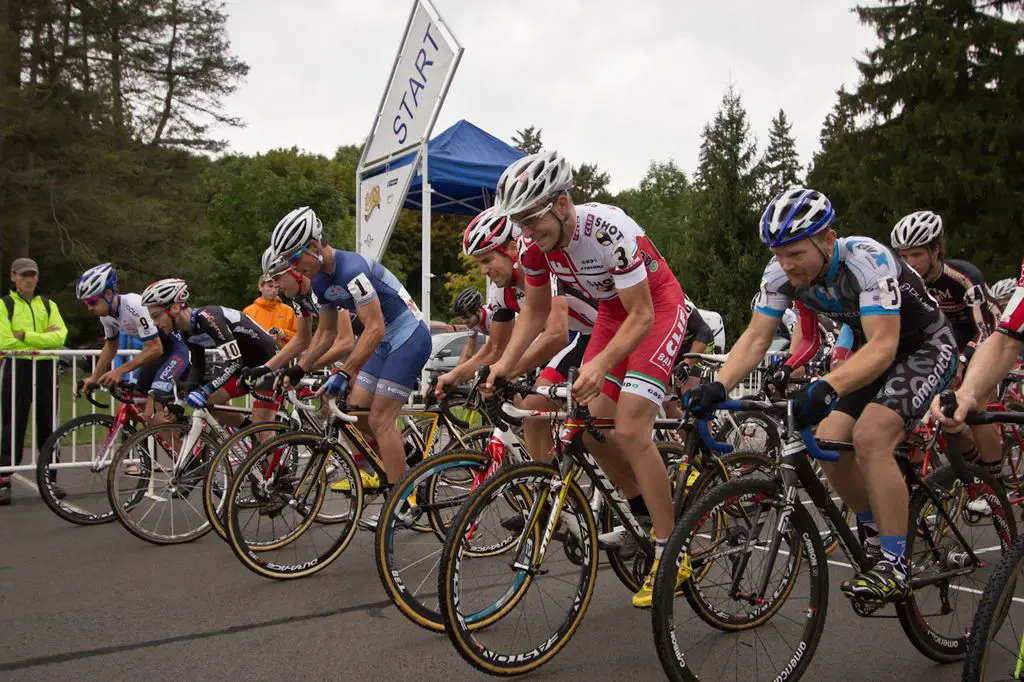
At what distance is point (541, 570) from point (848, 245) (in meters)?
1.97

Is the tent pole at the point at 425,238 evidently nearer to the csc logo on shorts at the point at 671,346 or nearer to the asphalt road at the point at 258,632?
the asphalt road at the point at 258,632

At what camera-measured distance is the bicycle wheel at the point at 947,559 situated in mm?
3977

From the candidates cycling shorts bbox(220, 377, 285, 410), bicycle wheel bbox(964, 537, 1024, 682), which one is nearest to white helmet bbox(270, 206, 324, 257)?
cycling shorts bbox(220, 377, 285, 410)

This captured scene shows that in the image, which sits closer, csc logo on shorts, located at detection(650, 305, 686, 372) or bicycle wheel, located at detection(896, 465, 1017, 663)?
bicycle wheel, located at detection(896, 465, 1017, 663)

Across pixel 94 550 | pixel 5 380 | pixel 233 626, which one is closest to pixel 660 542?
pixel 233 626

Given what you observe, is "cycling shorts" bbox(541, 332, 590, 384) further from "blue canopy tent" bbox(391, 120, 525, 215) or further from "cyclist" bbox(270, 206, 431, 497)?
"blue canopy tent" bbox(391, 120, 525, 215)

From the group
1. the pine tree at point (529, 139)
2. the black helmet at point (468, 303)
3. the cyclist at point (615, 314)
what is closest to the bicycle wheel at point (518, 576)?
the cyclist at point (615, 314)

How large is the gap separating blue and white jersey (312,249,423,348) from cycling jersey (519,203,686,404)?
1559mm

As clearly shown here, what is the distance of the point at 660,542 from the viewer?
167 inches

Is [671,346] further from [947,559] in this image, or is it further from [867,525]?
[947,559]

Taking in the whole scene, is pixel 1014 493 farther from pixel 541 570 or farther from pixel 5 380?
pixel 5 380

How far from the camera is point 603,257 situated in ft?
14.6

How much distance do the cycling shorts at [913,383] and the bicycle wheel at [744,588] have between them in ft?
2.70

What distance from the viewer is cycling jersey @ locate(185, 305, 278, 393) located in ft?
24.8
